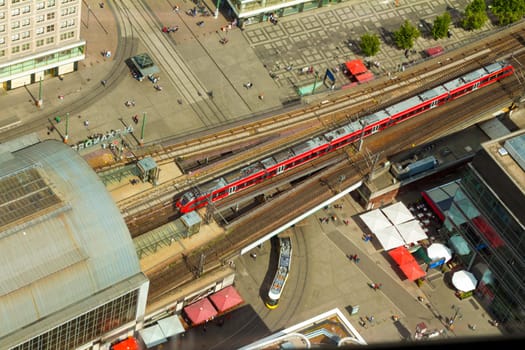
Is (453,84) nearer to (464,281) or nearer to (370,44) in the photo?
(370,44)

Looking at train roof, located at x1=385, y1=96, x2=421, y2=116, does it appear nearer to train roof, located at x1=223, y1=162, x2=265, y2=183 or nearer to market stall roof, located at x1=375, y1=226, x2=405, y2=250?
market stall roof, located at x1=375, y1=226, x2=405, y2=250

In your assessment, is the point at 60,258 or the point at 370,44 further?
the point at 370,44

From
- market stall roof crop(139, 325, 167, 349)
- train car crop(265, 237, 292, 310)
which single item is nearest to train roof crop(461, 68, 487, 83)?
train car crop(265, 237, 292, 310)

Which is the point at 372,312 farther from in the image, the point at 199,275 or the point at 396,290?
the point at 199,275

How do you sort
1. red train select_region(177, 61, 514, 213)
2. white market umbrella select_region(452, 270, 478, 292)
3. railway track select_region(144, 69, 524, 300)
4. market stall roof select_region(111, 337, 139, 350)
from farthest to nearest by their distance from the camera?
white market umbrella select_region(452, 270, 478, 292) < red train select_region(177, 61, 514, 213) < railway track select_region(144, 69, 524, 300) < market stall roof select_region(111, 337, 139, 350)

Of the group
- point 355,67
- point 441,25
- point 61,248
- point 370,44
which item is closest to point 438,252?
point 355,67

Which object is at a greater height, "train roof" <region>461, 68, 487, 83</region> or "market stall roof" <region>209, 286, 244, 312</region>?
"train roof" <region>461, 68, 487, 83</region>

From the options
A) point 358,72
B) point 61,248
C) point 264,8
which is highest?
point 264,8
